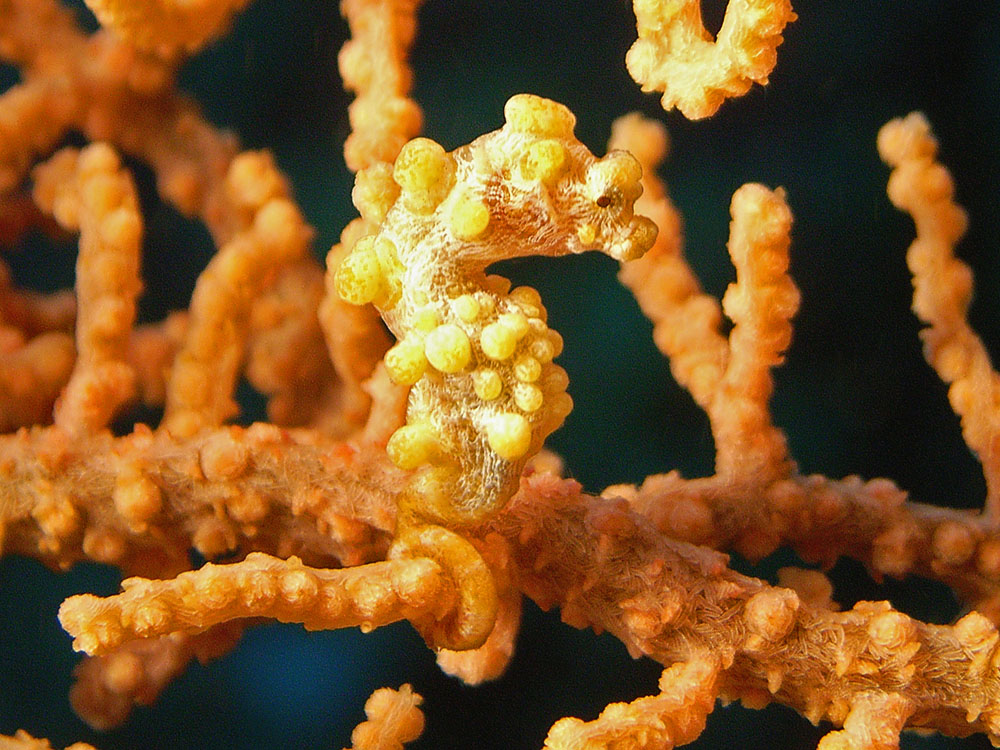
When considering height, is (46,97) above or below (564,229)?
above

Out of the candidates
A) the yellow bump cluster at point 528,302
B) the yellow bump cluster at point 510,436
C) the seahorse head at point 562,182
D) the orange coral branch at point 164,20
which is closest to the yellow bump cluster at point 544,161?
the seahorse head at point 562,182

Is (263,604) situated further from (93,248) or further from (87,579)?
(87,579)

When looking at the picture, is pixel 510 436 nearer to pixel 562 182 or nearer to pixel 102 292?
pixel 562 182

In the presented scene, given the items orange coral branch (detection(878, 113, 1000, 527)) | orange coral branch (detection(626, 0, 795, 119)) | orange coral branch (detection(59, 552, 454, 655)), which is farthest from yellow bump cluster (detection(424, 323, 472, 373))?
orange coral branch (detection(878, 113, 1000, 527))

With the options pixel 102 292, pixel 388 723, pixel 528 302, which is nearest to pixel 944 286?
pixel 528 302

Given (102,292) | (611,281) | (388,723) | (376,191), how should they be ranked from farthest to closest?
(611,281) < (102,292) < (388,723) < (376,191)

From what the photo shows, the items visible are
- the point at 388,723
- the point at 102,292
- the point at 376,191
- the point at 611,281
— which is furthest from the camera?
the point at 611,281

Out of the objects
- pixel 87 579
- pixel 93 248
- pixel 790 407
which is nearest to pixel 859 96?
pixel 790 407
